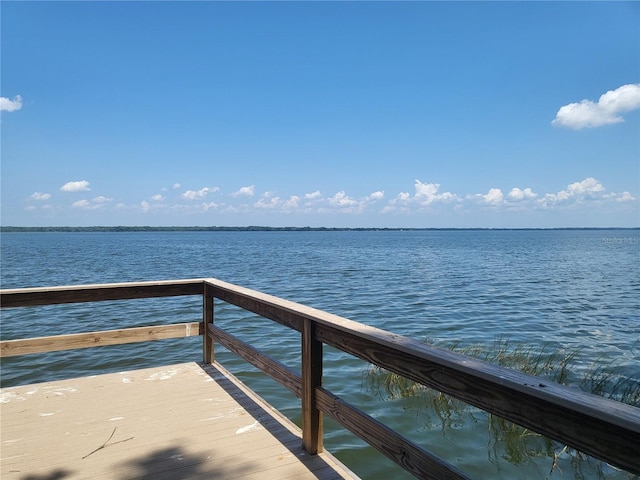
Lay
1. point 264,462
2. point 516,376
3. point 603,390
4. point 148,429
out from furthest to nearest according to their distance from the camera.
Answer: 1. point 603,390
2. point 148,429
3. point 264,462
4. point 516,376

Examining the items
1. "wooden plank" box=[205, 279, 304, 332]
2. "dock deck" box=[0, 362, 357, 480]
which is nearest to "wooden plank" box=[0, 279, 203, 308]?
"wooden plank" box=[205, 279, 304, 332]

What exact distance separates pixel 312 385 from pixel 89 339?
→ 278 centimetres

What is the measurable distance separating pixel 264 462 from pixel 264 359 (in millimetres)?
978

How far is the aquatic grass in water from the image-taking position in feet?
16.1

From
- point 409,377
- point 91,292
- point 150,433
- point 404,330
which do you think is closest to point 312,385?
point 409,377

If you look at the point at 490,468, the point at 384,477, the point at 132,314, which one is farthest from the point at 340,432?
the point at 132,314

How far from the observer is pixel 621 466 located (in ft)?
4.55

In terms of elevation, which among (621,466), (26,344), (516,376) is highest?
(516,376)

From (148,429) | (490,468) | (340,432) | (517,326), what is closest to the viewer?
(148,429)

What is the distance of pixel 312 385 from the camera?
3.14 metres

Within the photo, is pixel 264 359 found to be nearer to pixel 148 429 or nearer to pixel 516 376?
pixel 148 429

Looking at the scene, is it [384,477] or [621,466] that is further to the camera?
[384,477]

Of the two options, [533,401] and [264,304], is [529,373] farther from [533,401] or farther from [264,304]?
[533,401]

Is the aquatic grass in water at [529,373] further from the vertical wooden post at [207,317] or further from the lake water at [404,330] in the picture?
the vertical wooden post at [207,317]
